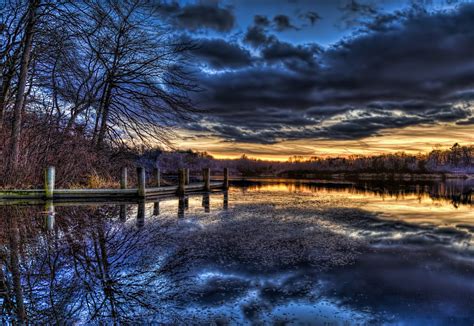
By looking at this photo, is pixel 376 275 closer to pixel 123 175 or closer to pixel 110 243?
pixel 110 243

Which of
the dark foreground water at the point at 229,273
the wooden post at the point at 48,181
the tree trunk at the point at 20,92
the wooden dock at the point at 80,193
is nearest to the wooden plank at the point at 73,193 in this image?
the wooden dock at the point at 80,193

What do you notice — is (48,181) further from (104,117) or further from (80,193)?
(104,117)

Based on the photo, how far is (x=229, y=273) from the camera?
3.98 metres

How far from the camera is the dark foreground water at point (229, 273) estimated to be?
290 cm

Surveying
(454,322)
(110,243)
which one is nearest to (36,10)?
(110,243)

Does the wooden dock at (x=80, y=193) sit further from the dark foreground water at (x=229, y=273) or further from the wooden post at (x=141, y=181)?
the dark foreground water at (x=229, y=273)

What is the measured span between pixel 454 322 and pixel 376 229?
465cm

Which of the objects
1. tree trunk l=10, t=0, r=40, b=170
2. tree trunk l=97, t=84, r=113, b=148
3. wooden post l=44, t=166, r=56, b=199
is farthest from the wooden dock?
tree trunk l=97, t=84, r=113, b=148

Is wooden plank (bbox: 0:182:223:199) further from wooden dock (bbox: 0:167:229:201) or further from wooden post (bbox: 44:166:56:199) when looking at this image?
wooden post (bbox: 44:166:56:199)

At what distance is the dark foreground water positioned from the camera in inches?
114

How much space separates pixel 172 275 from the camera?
383 centimetres

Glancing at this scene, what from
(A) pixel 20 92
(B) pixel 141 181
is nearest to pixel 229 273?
(B) pixel 141 181

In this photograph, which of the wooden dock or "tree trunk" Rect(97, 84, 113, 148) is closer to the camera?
the wooden dock

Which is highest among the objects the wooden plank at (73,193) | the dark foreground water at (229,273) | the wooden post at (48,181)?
the wooden post at (48,181)
